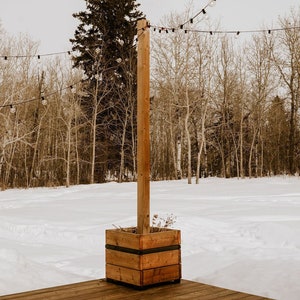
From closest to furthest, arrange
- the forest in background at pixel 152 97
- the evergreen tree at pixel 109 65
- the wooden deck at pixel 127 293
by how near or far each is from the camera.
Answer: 1. the wooden deck at pixel 127 293
2. the forest in background at pixel 152 97
3. the evergreen tree at pixel 109 65

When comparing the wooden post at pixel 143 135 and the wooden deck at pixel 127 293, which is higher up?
the wooden post at pixel 143 135

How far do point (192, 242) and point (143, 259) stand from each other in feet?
15.7

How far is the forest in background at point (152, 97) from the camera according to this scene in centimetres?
2686

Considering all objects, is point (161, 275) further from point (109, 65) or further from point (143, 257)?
point (109, 65)

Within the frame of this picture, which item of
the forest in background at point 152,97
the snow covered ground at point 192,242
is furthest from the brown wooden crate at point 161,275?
the forest in background at point 152,97

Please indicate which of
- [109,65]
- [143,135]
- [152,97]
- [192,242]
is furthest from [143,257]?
[152,97]

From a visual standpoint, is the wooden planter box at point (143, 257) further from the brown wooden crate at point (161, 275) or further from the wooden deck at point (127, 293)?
the wooden deck at point (127, 293)

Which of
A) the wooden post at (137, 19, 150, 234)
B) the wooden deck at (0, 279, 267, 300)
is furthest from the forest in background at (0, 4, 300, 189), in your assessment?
the wooden deck at (0, 279, 267, 300)

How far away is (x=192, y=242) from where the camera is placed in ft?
31.1

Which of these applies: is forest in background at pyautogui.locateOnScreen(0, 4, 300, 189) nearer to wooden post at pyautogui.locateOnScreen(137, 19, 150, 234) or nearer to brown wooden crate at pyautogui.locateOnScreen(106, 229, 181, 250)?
wooden post at pyautogui.locateOnScreen(137, 19, 150, 234)

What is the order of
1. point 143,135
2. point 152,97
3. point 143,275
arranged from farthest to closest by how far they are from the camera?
point 152,97, point 143,135, point 143,275

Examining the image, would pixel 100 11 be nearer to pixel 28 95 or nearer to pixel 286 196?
pixel 28 95

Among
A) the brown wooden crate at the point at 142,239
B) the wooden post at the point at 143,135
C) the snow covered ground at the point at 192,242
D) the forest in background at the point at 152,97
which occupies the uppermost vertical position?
the forest in background at the point at 152,97

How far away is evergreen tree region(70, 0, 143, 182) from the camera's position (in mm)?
29188
